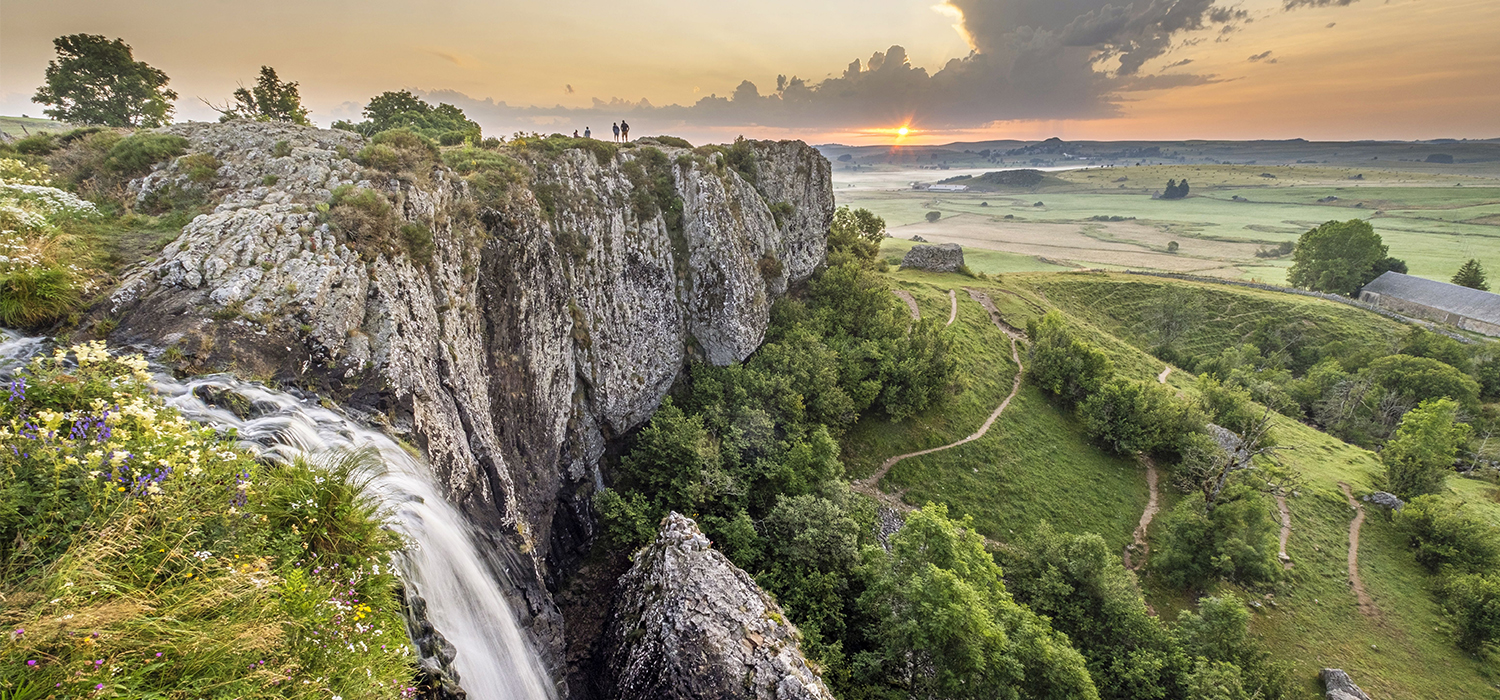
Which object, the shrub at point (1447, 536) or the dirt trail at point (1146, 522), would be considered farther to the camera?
the dirt trail at point (1146, 522)

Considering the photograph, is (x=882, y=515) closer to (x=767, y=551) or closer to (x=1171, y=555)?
(x=767, y=551)

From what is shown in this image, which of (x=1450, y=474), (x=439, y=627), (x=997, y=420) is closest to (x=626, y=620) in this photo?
(x=439, y=627)

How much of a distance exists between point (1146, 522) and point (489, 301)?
44.0m

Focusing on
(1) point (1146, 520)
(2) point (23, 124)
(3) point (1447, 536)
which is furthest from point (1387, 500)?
(2) point (23, 124)

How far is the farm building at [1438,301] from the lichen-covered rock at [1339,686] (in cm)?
7473

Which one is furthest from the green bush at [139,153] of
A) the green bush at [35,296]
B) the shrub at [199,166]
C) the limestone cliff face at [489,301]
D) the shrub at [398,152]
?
the green bush at [35,296]

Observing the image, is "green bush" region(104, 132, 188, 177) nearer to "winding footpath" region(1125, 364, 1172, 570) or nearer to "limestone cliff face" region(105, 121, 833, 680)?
"limestone cliff face" region(105, 121, 833, 680)

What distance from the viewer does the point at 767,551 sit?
2612cm

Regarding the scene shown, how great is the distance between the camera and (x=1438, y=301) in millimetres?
69125

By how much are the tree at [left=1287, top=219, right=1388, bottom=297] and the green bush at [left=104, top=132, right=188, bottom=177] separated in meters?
125

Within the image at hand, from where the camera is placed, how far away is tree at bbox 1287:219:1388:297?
258ft

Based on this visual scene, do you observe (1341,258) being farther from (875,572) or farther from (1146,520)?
(875,572)

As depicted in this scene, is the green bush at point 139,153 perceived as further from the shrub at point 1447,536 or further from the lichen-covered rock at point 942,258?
the lichen-covered rock at point 942,258

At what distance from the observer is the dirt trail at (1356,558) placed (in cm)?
3038
